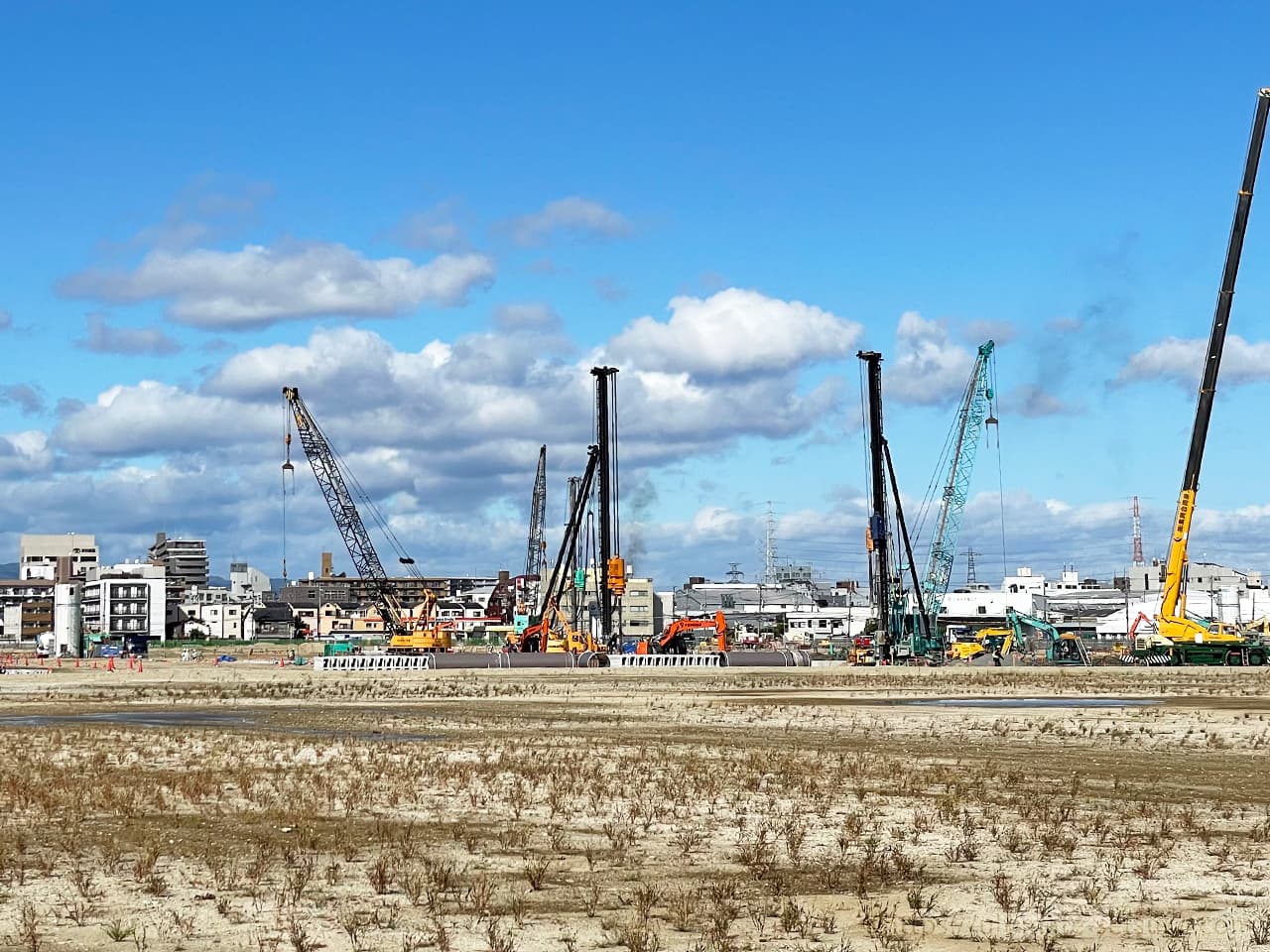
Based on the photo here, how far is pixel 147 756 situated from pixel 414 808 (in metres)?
13.2

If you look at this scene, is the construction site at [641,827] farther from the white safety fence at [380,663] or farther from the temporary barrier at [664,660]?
the temporary barrier at [664,660]

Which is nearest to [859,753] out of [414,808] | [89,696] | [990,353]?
[414,808]

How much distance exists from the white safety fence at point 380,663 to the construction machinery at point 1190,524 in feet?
178

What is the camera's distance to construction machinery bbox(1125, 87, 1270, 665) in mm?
109750

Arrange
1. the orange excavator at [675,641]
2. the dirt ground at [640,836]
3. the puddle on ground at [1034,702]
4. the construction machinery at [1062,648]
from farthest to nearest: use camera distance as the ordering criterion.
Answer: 1. the orange excavator at [675,641]
2. the construction machinery at [1062,648]
3. the puddle on ground at [1034,702]
4. the dirt ground at [640,836]

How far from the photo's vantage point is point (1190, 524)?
111938mm

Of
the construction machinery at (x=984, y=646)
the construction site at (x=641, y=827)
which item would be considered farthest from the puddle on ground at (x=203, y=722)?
the construction machinery at (x=984, y=646)

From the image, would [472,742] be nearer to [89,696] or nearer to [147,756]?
[147,756]

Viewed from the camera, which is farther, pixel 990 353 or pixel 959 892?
pixel 990 353

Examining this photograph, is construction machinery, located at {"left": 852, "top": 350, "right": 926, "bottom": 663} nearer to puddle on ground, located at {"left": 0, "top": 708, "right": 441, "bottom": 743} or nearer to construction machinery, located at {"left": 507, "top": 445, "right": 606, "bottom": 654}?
construction machinery, located at {"left": 507, "top": 445, "right": 606, "bottom": 654}

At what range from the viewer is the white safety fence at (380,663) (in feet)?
387

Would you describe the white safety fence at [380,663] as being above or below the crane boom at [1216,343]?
below

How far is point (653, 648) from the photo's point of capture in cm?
14262

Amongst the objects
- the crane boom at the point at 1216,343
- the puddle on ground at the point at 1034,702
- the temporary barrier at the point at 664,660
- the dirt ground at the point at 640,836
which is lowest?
the temporary barrier at the point at 664,660
